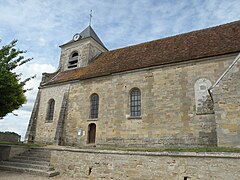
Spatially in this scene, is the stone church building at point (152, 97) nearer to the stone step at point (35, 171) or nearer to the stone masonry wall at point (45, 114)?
the stone masonry wall at point (45, 114)

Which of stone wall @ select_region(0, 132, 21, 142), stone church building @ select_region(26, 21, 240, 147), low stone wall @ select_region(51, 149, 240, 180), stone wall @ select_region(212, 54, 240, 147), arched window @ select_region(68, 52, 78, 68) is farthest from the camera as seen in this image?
arched window @ select_region(68, 52, 78, 68)

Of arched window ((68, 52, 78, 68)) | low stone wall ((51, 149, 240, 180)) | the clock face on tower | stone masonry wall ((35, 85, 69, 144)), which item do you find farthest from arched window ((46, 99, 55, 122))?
the clock face on tower

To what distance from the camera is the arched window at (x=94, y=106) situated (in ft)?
48.7

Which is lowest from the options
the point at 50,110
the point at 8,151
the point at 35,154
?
the point at 35,154

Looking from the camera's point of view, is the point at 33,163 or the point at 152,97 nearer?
the point at 33,163

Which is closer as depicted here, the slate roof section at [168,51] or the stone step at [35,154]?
the stone step at [35,154]

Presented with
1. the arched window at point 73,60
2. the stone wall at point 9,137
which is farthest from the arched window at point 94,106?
the stone wall at point 9,137

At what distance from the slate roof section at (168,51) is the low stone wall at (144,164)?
268 inches

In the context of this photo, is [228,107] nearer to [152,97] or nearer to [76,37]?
[152,97]

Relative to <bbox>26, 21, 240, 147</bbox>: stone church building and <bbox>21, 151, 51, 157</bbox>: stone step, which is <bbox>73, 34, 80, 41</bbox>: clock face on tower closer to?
<bbox>26, 21, 240, 147</bbox>: stone church building

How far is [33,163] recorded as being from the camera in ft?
35.1

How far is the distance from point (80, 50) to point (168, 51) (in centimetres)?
996

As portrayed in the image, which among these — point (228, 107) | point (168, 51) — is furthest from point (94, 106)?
point (228, 107)

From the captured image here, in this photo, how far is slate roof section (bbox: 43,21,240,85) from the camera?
12.0 meters
